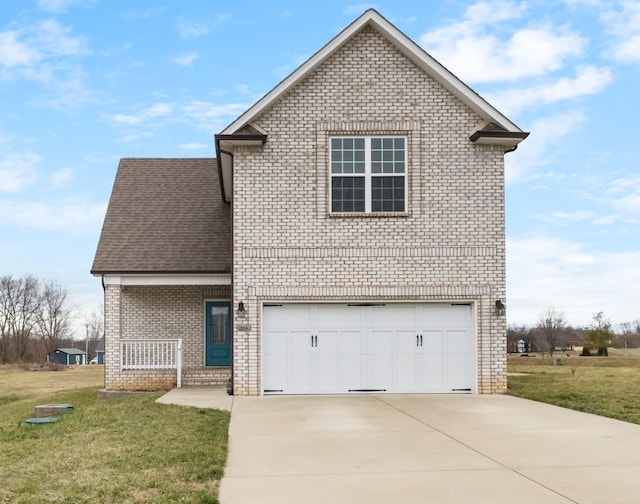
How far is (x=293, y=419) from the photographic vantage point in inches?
488

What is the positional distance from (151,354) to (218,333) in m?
1.98

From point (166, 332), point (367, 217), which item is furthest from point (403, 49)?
point (166, 332)

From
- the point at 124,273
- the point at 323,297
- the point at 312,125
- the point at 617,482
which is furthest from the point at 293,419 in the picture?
the point at 124,273

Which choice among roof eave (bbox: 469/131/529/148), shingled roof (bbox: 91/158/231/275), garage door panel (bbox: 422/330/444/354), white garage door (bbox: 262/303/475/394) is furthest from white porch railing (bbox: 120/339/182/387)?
roof eave (bbox: 469/131/529/148)

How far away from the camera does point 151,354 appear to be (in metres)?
19.8

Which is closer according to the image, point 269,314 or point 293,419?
point 293,419

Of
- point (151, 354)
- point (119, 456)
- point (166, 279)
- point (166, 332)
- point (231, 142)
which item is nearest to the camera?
point (119, 456)

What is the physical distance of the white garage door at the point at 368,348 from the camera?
1662 cm

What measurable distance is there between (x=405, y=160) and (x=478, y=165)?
169 centimetres

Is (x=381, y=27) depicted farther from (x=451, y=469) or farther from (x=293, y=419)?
(x=451, y=469)

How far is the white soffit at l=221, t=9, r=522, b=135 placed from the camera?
16.5m

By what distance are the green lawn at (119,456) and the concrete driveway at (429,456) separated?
0.40 meters

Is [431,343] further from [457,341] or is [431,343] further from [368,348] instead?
[368,348]

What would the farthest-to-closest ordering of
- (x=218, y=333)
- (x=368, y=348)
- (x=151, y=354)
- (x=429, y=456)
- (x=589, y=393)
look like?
(x=218, y=333), (x=151, y=354), (x=368, y=348), (x=589, y=393), (x=429, y=456)
